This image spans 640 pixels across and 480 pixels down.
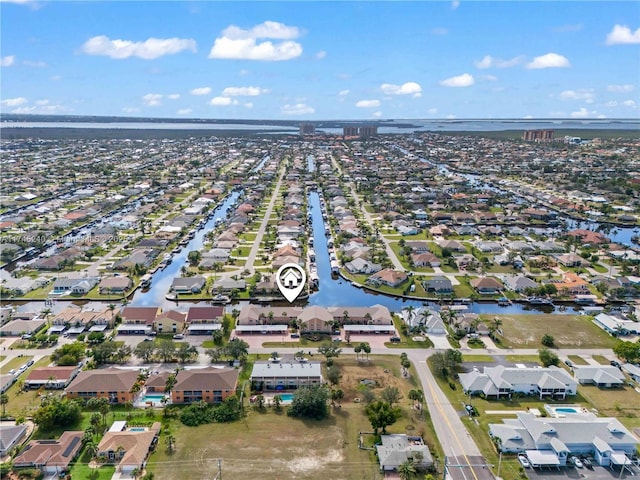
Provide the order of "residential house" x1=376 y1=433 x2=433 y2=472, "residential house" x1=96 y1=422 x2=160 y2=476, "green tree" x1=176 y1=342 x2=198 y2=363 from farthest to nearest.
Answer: "green tree" x1=176 y1=342 x2=198 y2=363 → "residential house" x1=376 y1=433 x2=433 y2=472 → "residential house" x1=96 y1=422 x2=160 y2=476

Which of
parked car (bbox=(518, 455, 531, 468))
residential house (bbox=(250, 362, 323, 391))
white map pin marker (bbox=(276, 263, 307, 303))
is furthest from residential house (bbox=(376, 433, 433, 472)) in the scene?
white map pin marker (bbox=(276, 263, 307, 303))

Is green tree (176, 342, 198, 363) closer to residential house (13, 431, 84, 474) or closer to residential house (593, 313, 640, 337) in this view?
residential house (13, 431, 84, 474)

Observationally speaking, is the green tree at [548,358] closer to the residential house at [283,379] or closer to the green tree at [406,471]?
the green tree at [406,471]

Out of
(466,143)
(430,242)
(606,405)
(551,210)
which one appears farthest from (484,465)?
(466,143)

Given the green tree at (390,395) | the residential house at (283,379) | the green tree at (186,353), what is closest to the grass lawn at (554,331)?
the green tree at (390,395)

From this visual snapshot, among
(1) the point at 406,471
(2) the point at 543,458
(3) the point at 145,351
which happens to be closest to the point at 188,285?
(3) the point at 145,351

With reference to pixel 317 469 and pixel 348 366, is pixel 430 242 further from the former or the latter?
pixel 317 469
